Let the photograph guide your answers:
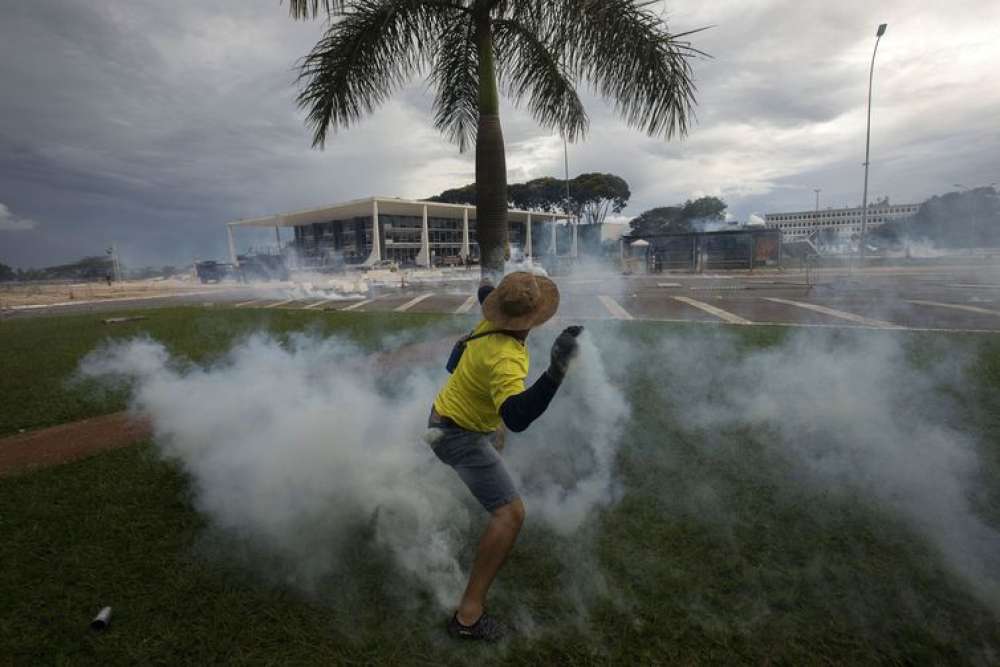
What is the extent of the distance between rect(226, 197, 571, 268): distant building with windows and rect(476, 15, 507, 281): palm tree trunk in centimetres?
4476

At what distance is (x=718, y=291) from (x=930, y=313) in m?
6.49

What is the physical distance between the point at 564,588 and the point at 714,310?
9.98 meters

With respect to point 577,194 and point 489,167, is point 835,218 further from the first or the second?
point 489,167

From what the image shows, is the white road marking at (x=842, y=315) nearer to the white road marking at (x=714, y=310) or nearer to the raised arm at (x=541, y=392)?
the white road marking at (x=714, y=310)

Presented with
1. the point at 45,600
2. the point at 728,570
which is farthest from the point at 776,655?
the point at 45,600

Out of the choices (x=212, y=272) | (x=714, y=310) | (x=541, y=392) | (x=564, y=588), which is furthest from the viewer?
(x=212, y=272)

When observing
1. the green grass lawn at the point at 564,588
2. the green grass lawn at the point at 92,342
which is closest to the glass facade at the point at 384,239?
the green grass lawn at the point at 92,342

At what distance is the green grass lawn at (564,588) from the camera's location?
204cm

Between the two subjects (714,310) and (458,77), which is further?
(714,310)

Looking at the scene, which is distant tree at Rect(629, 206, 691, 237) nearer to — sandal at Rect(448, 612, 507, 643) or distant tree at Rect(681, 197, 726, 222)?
distant tree at Rect(681, 197, 726, 222)

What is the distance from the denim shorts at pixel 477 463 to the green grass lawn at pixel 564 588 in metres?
0.56

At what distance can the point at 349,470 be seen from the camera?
297 cm

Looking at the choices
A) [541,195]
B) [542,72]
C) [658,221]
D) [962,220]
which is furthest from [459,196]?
[542,72]

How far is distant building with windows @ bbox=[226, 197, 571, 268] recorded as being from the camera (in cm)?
5150
